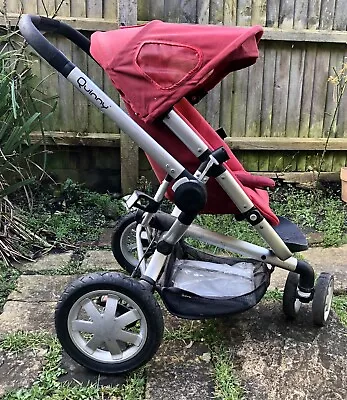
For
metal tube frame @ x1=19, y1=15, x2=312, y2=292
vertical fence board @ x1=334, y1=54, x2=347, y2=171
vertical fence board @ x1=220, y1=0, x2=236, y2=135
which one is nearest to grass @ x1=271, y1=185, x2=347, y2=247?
vertical fence board @ x1=334, y1=54, x2=347, y2=171

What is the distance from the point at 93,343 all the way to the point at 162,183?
26.6 inches

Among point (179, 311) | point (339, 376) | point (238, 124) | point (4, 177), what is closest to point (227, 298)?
point (179, 311)

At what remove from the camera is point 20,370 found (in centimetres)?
181

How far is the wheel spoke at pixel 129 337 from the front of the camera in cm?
173

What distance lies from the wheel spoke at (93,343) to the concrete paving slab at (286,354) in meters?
0.53

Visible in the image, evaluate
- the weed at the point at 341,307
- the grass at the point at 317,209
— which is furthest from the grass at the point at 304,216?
the weed at the point at 341,307

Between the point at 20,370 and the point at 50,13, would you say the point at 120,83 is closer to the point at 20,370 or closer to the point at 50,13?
the point at 20,370

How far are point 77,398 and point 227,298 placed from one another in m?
0.65

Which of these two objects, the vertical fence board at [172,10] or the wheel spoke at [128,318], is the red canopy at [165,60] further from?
the vertical fence board at [172,10]

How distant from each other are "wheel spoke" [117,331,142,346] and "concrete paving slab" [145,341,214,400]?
154 mm

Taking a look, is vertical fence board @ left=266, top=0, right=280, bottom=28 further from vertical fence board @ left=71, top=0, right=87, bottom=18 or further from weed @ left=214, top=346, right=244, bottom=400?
weed @ left=214, top=346, right=244, bottom=400

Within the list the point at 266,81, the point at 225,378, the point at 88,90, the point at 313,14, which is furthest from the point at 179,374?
the point at 313,14

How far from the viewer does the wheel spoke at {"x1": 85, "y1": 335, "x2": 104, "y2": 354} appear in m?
1.75

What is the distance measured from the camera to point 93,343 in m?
1.75
